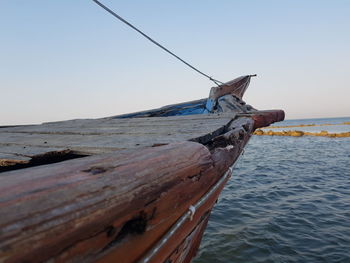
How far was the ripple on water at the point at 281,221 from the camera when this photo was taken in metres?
4.58

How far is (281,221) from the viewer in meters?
5.93

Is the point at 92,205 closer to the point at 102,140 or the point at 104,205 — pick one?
the point at 104,205

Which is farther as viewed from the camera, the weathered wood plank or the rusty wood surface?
the rusty wood surface

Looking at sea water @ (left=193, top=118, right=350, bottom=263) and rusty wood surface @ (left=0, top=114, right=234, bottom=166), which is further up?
rusty wood surface @ (left=0, top=114, right=234, bottom=166)

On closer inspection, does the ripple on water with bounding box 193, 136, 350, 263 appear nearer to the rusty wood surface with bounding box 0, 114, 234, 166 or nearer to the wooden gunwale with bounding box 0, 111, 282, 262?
the rusty wood surface with bounding box 0, 114, 234, 166

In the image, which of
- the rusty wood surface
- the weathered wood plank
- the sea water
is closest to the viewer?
the weathered wood plank

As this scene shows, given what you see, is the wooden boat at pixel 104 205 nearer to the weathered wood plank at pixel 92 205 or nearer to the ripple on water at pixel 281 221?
the weathered wood plank at pixel 92 205

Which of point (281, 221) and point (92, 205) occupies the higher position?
point (92, 205)

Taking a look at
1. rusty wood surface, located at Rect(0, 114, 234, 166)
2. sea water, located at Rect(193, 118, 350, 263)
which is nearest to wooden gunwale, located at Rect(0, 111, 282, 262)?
rusty wood surface, located at Rect(0, 114, 234, 166)

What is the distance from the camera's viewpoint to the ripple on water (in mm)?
4578

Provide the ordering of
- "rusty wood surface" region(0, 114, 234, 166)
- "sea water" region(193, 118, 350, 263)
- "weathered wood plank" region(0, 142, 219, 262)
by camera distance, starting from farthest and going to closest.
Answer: "sea water" region(193, 118, 350, 263) < "rusty wood surface" region(0, 114, 234, 166) < "weathered wood plank" region(0, 142, 219, 262)

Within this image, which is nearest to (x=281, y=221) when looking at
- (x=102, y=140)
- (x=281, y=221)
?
(x=281, y=221)

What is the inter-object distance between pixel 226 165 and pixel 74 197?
937 millimetres

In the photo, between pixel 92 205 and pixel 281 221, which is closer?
pixel 92 205
